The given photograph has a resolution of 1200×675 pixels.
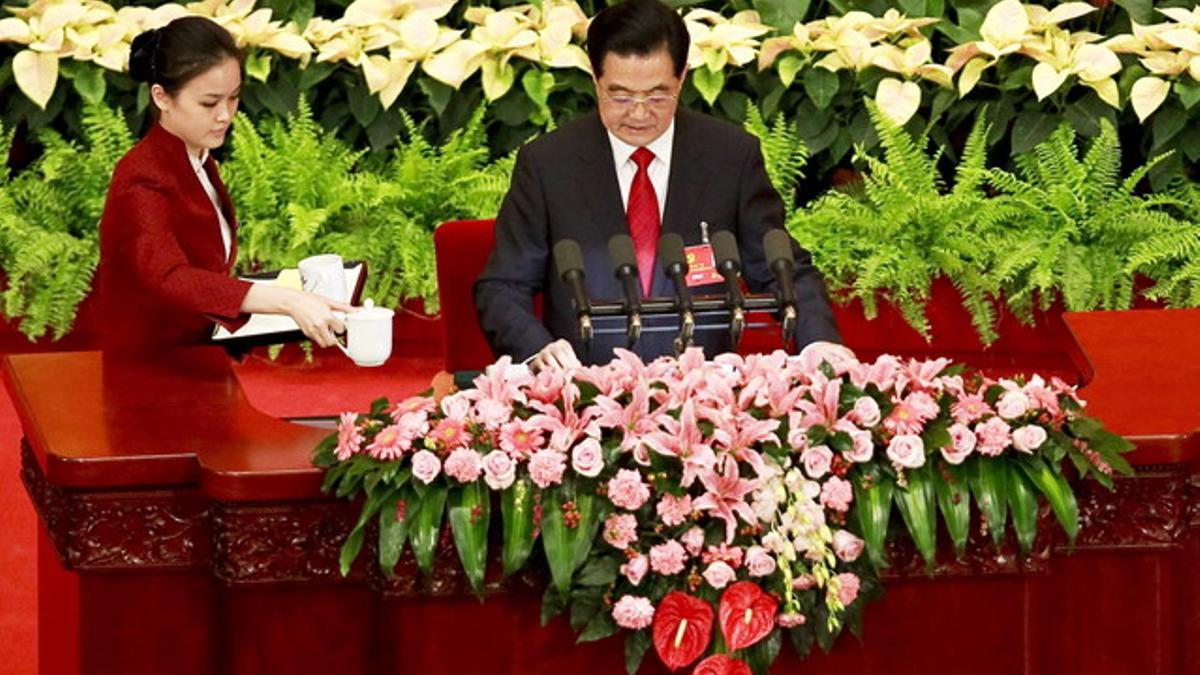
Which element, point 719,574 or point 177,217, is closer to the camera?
point 719,574

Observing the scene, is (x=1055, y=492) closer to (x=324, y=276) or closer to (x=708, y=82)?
(x=324, y=276)

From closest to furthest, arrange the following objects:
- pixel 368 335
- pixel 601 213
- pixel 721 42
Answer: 1. pixel 368 335
2. pixel 601 213
3. pixel 721 42

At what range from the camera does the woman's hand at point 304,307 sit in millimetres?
3625

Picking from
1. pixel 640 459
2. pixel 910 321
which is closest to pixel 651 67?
pixel 640 459

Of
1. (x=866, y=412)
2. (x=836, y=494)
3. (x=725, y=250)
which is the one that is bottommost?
(x=836, y=494)

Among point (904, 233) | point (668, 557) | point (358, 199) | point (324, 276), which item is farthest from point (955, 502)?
point (358, 199)

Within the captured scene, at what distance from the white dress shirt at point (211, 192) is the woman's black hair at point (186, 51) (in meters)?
0.13

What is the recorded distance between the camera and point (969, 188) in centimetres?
566

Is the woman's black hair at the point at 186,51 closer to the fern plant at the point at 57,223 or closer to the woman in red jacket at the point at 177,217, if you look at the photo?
the woman in red jacket at the point at 177,217

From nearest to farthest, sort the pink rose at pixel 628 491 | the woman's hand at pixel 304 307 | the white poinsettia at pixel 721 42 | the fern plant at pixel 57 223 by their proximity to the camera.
→ the pink rose at pixel 628 491
the woman's hand at pixel 304 307
the fern plant at pixel 57 223
the white poinsettia at pixel 721 42

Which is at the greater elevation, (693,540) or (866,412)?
(866,412)

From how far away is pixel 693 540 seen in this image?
9.88 feet

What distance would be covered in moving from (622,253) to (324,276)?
87 centimetres

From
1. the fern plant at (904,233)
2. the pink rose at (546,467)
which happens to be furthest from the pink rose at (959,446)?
the fern plant at (904,233)
